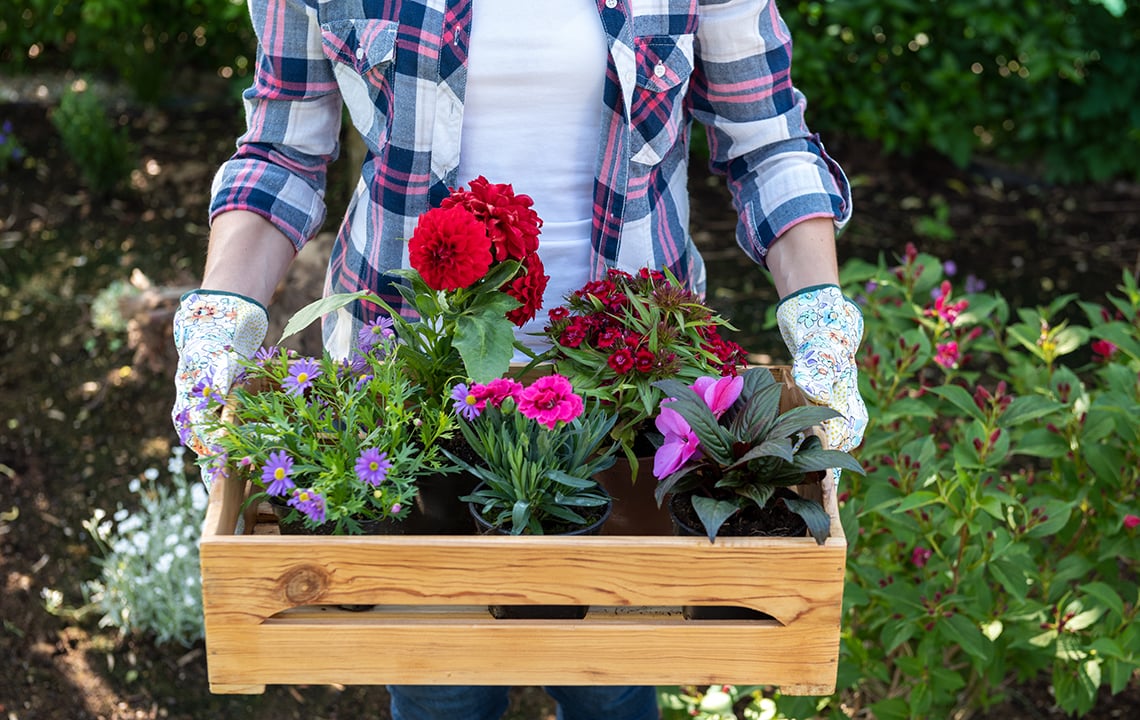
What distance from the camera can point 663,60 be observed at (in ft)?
5.40

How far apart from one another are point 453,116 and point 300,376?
0.43m

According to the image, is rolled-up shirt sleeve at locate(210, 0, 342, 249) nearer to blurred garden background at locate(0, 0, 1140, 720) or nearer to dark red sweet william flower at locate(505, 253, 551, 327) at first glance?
dark red sweet william flower at locate(505, 253, 551, 327)

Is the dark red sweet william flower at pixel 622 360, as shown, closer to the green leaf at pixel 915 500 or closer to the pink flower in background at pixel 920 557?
the green leaf at pixel 915 500

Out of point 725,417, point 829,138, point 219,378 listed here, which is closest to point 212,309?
point 219,378

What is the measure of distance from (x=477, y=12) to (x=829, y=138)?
12.5 feet

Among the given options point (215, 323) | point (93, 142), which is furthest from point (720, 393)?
point (93, 142)

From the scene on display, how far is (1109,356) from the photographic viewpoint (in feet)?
7.77

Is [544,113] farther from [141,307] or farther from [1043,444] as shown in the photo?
[141,307]

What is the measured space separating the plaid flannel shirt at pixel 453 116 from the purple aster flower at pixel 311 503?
50cm

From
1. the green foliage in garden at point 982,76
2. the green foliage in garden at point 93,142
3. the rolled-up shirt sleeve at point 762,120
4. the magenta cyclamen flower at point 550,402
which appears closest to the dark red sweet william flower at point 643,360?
the magenta cyclamen flower at point 550,402

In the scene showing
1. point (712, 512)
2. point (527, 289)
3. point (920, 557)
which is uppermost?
point (527, 289)

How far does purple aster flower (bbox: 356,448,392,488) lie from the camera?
133 centimetres

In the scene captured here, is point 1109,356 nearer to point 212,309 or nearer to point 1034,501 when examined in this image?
point 1034,501

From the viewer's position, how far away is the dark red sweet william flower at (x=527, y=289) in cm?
140
